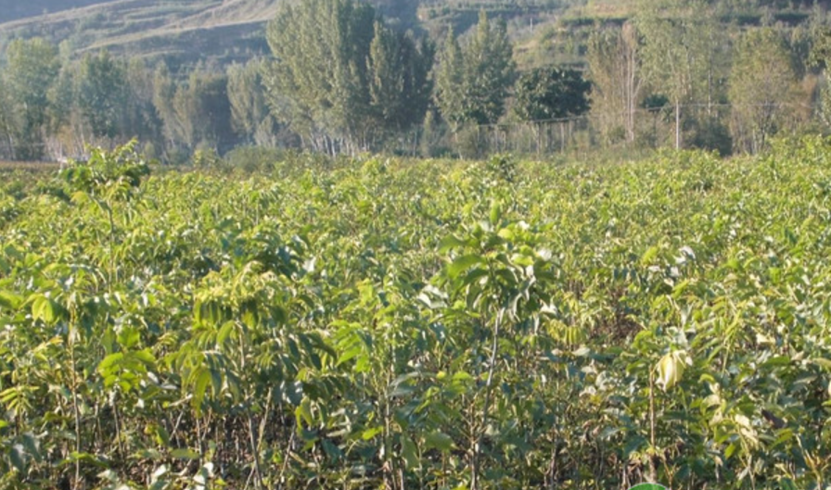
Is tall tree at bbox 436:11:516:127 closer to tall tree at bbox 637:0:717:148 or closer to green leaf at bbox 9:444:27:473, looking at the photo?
tall tree at bbox 637:0:717:148

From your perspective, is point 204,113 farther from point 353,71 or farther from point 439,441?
point 439,441

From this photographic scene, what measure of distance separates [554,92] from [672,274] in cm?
2508

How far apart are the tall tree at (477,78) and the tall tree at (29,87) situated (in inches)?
686

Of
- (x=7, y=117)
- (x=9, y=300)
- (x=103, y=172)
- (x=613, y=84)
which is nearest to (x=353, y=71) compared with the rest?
(x=613, y=84)

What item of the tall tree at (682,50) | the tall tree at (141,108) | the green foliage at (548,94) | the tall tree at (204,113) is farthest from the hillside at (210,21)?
the green foliage at (548,94)

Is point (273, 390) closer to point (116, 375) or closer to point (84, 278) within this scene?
point (116, 375)

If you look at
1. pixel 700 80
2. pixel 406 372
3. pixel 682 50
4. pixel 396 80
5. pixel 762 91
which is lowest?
pixel 700 80

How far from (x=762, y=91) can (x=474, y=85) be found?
10208mm

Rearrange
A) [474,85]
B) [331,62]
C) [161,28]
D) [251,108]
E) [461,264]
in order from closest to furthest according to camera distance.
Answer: [461,264] < [474,85] < [331,62] < [251,108] < [161,28]

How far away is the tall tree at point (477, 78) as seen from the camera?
30375 millimetres

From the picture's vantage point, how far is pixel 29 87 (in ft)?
119

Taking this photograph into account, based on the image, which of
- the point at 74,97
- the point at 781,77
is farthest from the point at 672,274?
the point at 74,97

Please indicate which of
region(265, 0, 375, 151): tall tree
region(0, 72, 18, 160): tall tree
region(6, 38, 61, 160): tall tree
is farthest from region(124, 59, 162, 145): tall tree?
region(265, 0, 375, 151): tall tree

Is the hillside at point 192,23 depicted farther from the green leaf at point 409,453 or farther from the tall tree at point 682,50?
the green leaf at point 409,453
